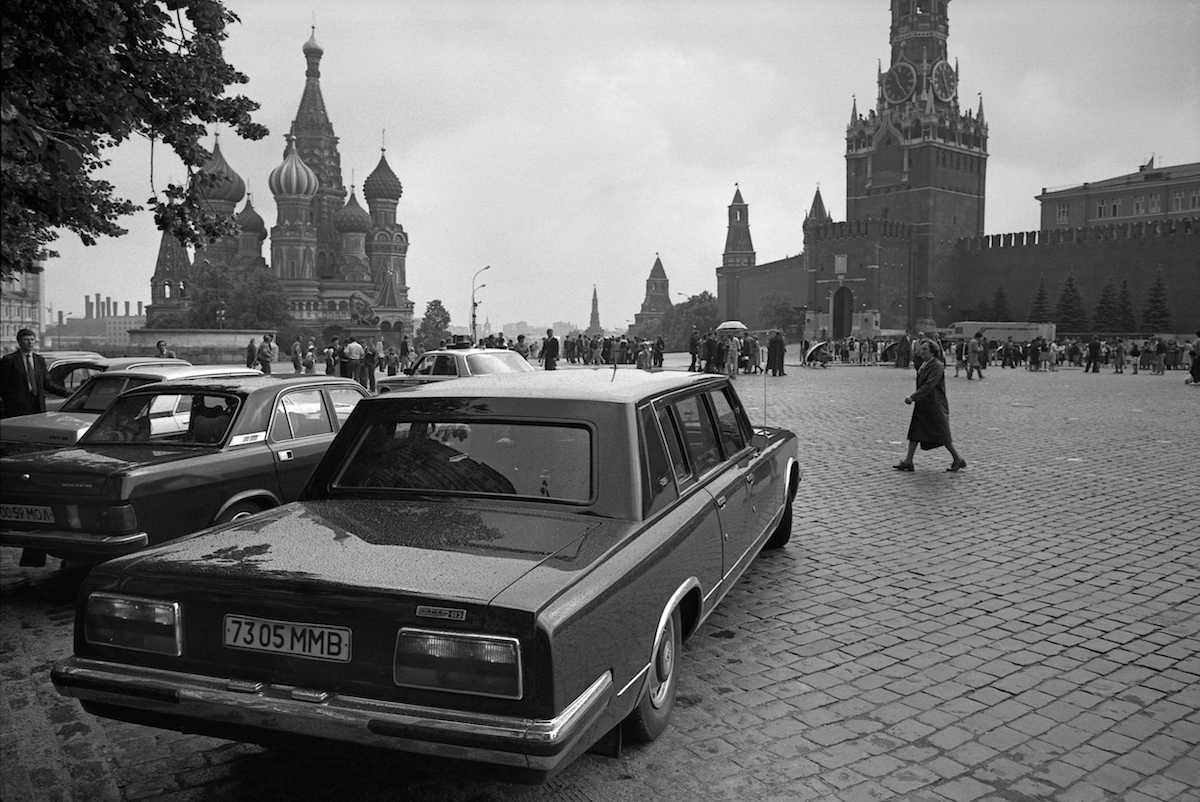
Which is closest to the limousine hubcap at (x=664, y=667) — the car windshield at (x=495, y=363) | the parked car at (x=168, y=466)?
the parked car at (x=168, y=466)

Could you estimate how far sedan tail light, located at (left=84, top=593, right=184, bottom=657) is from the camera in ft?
9.89

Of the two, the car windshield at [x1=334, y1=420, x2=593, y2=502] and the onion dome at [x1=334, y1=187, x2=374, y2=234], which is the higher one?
the onion dome at [x1=334, y1=187, x2=374, y2=234]

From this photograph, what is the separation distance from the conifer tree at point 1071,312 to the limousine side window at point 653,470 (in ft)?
273

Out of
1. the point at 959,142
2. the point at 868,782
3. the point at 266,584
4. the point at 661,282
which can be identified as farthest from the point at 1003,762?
the point at 661,282

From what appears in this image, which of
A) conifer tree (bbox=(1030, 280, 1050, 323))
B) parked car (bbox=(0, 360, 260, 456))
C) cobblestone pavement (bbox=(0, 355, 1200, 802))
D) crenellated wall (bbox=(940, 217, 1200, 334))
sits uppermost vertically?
crenellated wall (bbox=(940, 217, 1200, 334))

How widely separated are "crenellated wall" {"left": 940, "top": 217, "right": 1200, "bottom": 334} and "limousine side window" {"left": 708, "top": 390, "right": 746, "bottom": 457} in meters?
82.0

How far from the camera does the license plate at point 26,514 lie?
5.37 m

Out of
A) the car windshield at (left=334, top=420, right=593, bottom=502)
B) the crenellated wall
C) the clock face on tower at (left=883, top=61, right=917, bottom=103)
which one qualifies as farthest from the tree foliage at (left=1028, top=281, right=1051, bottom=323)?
the car windshield at (left=334, top=420, right=593, bottom=502)

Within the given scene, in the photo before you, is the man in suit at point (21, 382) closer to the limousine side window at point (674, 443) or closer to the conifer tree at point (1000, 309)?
the limousine side window at point (674, 443)

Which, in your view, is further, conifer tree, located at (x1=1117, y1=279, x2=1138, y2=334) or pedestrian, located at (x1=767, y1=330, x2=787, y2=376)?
conifer tree, located at (x1=1117, y1=279, x2=1138, y2=334)

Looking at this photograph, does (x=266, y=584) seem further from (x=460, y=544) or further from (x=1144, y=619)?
(x=1144, y=619)

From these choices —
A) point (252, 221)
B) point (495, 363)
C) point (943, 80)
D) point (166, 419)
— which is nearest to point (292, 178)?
point (252, 221)

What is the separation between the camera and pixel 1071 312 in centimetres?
7800

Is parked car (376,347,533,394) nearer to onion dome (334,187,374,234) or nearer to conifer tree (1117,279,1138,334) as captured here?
conifer tree (1117,279,1138,334)
